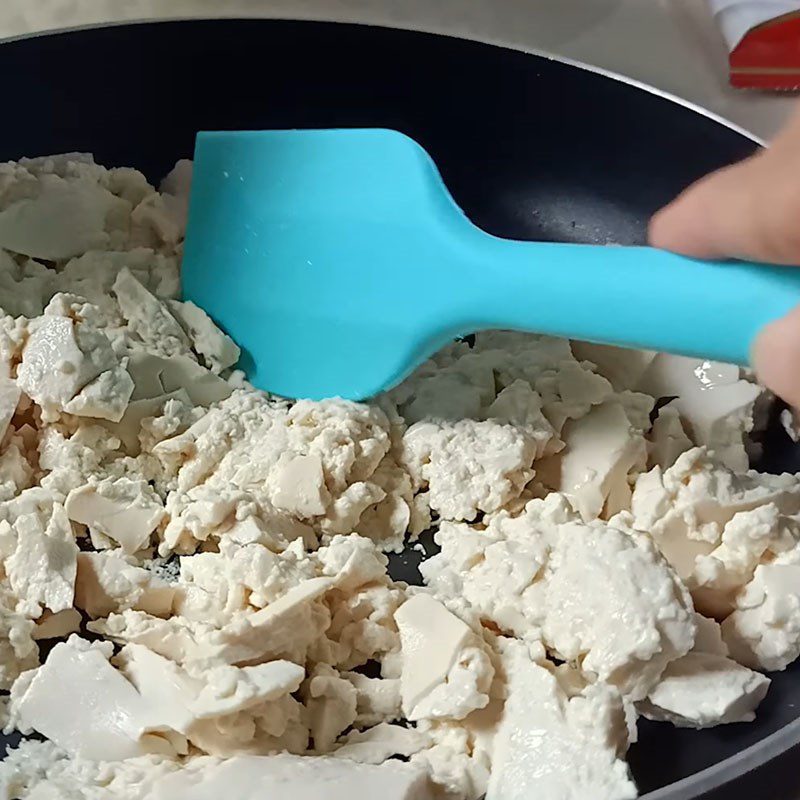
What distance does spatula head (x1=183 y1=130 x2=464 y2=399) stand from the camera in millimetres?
792

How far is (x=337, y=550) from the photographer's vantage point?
72cm

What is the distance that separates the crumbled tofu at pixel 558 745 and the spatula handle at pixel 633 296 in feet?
0.75

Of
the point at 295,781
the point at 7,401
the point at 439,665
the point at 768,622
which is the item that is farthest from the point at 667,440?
the point at 7,401

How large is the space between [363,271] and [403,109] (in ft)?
0.83

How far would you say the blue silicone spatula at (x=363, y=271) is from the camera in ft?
2.29

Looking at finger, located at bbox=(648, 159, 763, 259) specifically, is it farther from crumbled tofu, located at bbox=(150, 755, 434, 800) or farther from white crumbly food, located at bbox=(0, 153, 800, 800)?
crumbled tofu, located at bbox=(150, 755, 434, 800)

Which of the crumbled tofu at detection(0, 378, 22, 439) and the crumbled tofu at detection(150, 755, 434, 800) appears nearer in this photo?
the crumbled tofu at detection(150, 755, 434, 800)

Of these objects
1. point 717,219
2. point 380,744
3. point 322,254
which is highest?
point 717,219

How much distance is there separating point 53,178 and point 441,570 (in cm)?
48

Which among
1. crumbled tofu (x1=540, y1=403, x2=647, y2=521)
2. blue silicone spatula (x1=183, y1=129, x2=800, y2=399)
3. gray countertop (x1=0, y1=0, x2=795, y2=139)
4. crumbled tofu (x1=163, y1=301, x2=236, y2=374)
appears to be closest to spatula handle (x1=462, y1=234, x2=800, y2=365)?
blue silicone spatula (x1=183, y1=129, x2=800, y2=399)

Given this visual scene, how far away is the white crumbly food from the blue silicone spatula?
0.12 ft

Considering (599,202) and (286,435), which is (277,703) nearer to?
(286,435)

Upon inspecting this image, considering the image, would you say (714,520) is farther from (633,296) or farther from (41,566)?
(41,566)

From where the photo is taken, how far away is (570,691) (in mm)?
639
